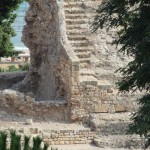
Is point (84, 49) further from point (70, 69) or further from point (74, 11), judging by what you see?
point (70, 69)

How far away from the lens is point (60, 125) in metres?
13.8

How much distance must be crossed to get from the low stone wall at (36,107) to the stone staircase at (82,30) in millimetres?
957

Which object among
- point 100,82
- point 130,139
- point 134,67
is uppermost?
point 134,67

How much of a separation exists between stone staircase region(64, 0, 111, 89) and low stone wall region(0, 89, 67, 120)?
957 mm

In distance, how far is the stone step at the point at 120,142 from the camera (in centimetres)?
1312

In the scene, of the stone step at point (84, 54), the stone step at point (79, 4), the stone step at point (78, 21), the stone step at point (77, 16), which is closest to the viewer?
the stone step at point (84, 54)

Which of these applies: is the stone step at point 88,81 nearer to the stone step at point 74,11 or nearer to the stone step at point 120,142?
the stone step at point 120,142

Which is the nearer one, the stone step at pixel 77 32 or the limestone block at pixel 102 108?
the limestone block at pixel 102 108

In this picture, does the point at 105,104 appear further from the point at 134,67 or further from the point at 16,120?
the point at 134,67

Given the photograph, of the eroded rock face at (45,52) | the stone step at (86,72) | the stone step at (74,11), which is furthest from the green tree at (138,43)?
the stone step at (74,11)

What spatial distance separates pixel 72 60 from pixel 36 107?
137cm

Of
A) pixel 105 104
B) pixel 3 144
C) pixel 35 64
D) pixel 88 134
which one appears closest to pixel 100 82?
pixel 105 104

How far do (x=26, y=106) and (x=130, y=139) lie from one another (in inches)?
101

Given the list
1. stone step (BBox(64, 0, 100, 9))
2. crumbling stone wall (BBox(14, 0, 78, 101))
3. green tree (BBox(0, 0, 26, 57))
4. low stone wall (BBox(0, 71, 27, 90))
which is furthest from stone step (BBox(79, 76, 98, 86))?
green tree (BBox(0, 0, 26, 57))
